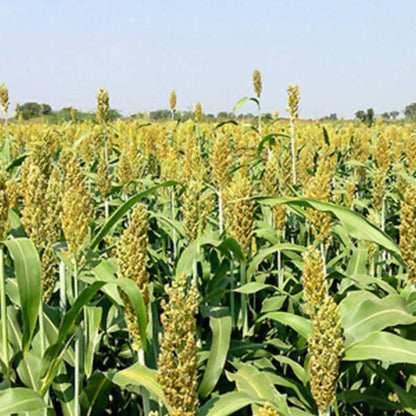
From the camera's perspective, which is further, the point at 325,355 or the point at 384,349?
the point at 384,349

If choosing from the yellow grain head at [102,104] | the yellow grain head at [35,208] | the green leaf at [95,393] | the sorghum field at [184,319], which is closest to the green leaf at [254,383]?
the sorghum field at [184,319]

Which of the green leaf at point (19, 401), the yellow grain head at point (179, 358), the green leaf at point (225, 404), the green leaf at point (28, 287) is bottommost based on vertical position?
the green leaf at point (225, 404)

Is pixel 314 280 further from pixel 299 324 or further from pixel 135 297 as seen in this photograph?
pixel 135 297

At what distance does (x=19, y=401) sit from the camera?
1516 millimetres

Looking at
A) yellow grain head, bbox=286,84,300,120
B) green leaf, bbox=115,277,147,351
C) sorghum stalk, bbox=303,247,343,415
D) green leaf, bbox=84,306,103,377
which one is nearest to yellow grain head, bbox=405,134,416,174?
yellow grain head, bbox=286,84,300,120

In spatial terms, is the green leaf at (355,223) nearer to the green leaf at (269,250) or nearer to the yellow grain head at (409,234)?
the yellow grain head at (409,234)

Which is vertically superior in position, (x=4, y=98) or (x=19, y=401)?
(x=4, y=98)

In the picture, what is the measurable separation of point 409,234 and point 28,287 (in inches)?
56.4

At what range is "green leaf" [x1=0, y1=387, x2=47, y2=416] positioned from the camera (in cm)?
149

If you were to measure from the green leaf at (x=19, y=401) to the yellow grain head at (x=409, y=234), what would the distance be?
143 cm

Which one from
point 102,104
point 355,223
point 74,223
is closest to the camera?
point 74,223

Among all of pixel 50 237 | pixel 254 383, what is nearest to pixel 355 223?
pixel 254 383

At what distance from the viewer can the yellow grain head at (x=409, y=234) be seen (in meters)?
2.00

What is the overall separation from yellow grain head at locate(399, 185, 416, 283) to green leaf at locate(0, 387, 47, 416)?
56.3 inches
